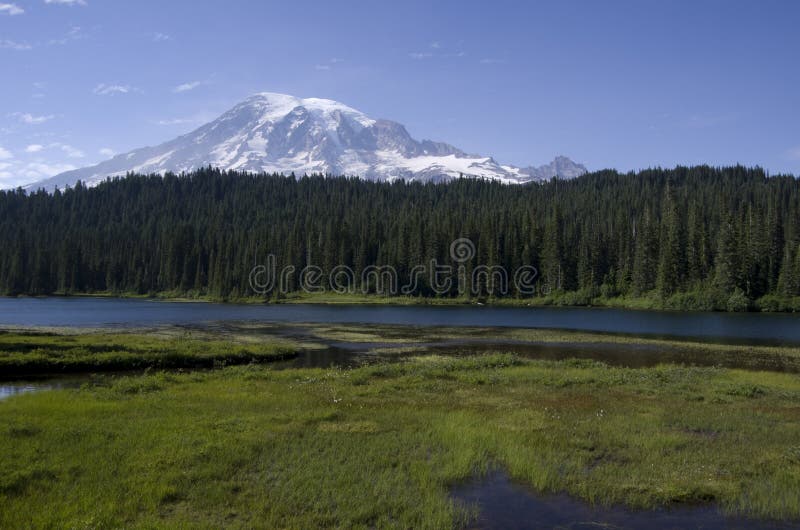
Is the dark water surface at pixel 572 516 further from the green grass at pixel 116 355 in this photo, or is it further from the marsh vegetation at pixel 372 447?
the green grass at pixel 116 355

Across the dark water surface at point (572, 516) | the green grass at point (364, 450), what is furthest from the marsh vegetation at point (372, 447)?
the dark water surface at point (572, 516)

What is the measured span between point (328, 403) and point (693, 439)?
16.5 m

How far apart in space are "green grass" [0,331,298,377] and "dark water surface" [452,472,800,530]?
1291 inches

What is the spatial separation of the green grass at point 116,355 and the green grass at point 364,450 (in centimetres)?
1048

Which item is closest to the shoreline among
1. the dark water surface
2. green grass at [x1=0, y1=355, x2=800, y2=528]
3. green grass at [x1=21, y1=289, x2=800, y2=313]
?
green grass at [x1=21, y1=289, x2=800, y2=313]

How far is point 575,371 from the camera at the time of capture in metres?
40.3

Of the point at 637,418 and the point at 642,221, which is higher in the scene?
the point at 642,221

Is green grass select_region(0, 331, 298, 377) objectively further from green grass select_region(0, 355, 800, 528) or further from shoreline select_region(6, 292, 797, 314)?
shoreline select_region(6, 292, 797, 314)

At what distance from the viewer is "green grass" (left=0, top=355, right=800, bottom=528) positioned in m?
15.3

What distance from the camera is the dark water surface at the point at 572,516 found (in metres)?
15.0

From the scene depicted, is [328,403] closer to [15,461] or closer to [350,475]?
[350,475]

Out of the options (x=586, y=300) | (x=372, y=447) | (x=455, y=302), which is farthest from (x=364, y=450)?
(x=455, y=302)

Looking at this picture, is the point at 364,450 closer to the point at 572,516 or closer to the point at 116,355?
the point at 572,516

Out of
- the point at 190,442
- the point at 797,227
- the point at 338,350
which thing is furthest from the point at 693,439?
the point at 797,227
